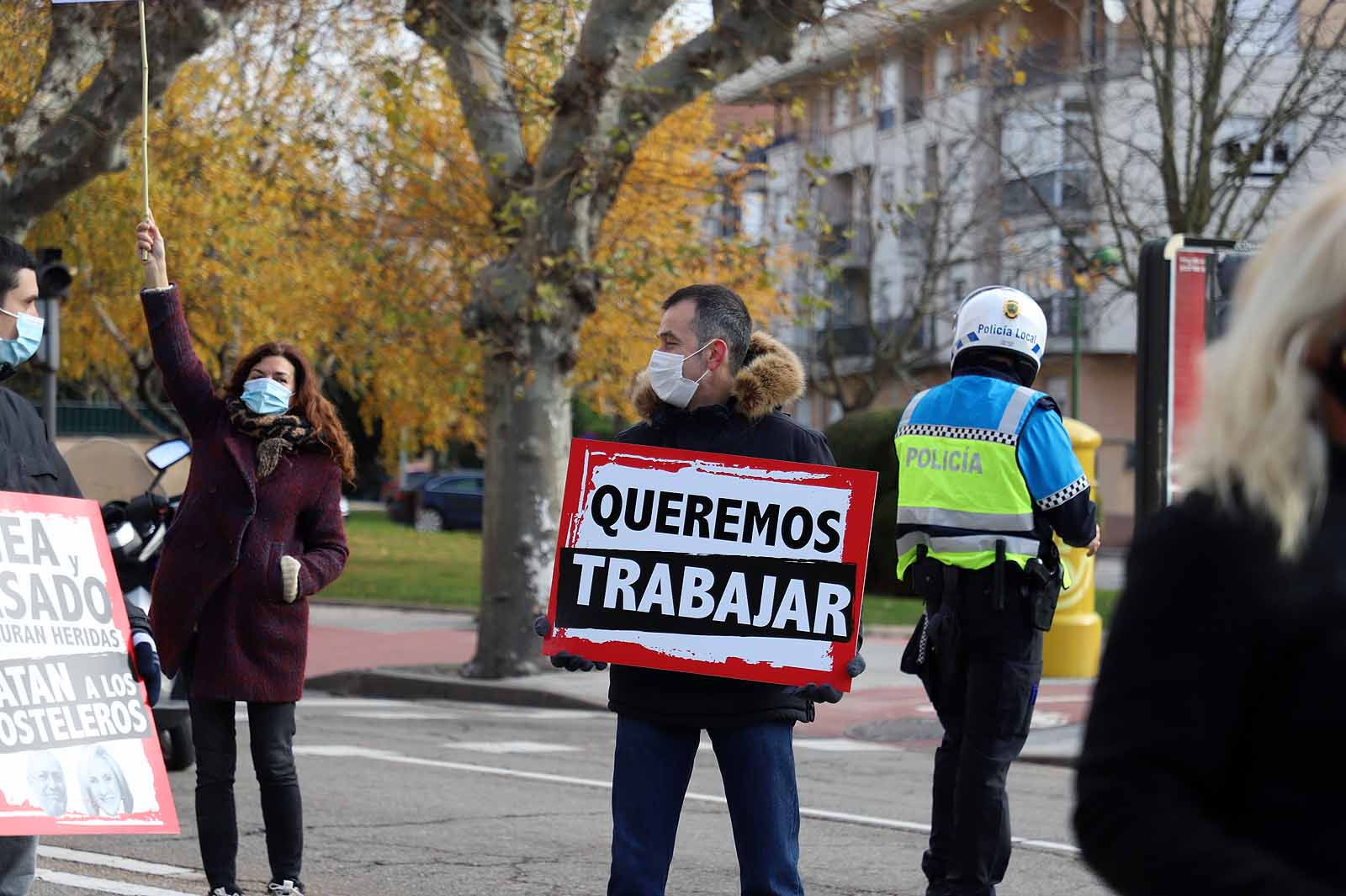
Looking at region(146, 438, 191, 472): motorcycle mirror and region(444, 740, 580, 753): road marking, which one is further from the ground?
region(146, 438, 191, 472): motorcycle mirror

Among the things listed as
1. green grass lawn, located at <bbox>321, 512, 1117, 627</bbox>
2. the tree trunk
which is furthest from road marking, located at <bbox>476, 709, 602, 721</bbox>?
green grass lawn, located at <bbox>321, 512, 1117, 627</bbox>

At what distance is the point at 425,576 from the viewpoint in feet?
97.2

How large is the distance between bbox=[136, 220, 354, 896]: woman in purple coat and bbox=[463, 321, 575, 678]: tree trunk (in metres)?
8.39

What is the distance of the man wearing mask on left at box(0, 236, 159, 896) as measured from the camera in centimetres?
445

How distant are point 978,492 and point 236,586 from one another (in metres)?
2.32

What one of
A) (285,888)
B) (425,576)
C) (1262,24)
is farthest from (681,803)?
(425,576)

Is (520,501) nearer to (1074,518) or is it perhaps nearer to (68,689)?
(1074,518)

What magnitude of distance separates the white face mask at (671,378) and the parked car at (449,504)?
1694 inches

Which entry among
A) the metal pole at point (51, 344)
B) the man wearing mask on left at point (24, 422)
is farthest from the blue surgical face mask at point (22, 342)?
the metal pole at point (51, 344)

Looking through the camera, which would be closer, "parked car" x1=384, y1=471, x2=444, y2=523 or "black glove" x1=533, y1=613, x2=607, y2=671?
"black glove" x1=533, y1=613, x2=607, y2=671

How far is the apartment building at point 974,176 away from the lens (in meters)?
16.3

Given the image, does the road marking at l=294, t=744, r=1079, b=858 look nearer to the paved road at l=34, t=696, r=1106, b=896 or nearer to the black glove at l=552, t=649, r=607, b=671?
the paved road at l=34, t=696, r=1106, b=896

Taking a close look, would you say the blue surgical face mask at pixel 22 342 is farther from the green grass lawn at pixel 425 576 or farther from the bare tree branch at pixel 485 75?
the green grass lawn at pixel 425 576

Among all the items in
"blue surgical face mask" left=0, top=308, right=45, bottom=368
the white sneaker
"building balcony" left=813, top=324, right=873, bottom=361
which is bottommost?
the white sneaker
